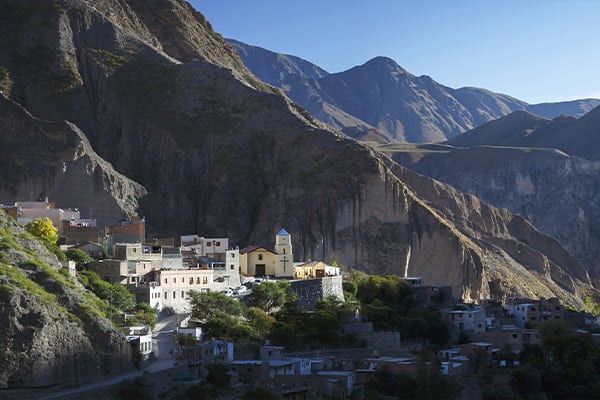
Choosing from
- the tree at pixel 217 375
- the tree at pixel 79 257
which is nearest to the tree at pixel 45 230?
the tree at pixel 79 257

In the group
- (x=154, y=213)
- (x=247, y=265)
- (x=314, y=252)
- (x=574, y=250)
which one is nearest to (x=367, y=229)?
(x=314, y=252)

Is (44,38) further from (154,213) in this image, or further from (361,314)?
(361,314)

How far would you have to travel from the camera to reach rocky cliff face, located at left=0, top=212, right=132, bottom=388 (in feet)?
162

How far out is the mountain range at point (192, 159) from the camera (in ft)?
325

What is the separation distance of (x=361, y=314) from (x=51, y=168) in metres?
34.1

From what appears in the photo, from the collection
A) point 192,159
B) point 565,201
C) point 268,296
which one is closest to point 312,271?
point 268,296

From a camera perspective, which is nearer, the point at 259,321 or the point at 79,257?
the point at 259,321

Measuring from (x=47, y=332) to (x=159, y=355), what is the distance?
8732 mm

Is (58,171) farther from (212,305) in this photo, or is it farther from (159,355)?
(159,355)

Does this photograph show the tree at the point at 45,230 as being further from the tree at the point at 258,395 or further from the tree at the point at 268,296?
the tree at the point at 258,395

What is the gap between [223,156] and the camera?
10906cm

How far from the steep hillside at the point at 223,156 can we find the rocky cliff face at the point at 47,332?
147ft

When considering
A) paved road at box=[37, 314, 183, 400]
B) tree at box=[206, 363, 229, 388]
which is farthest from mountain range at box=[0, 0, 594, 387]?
tree at box=[206, 363, 229, 388]

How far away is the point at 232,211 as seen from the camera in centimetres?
10562
